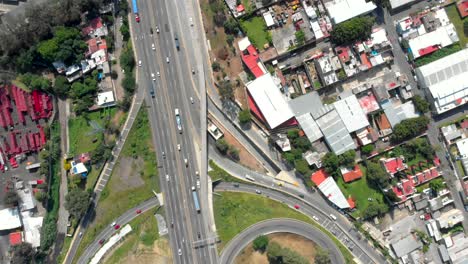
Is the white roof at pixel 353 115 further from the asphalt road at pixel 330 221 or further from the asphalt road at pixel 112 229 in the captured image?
the asphalt road at pixel 112 229

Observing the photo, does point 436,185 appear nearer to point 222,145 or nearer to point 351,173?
point 351,173

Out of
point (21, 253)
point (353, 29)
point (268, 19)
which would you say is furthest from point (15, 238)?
point (353, 29)

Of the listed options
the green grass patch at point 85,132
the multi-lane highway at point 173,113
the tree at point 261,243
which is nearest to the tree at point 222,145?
the multi-lane highway at point 173,113

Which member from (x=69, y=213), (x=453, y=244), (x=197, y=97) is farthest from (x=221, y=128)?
(x=453, y=244)

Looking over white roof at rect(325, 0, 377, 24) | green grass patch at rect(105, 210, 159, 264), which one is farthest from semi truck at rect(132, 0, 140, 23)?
green grass patch at rect(105, 210, 159, 264)

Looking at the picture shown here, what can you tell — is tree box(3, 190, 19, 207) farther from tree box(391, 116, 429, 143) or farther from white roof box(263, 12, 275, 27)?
tree box(391, 116, 429, 143)

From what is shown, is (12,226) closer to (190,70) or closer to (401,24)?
(190,70)
